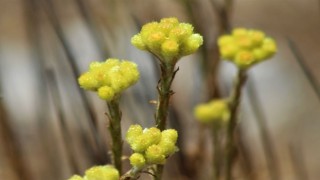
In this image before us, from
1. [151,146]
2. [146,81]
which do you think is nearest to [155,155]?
[151,146]

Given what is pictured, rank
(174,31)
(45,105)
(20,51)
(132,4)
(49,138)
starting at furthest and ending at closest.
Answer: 1. (20,51)
2. (132,4)
3. (49,138)
4. (45,105)
5. (174,31)

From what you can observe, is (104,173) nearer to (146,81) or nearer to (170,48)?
(170,48)

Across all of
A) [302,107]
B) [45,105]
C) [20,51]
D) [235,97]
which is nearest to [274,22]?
[302,107]

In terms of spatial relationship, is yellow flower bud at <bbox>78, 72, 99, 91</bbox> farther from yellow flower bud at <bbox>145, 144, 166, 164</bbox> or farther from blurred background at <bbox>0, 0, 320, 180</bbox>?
blurred background at <bbox>0, 0, 320, 180</bbox>

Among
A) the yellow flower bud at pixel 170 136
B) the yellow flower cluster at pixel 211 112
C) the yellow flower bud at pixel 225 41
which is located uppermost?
the yellow flower bud at pixel 225 41

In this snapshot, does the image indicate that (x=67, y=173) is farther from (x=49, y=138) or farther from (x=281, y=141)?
(x=281, y=141)

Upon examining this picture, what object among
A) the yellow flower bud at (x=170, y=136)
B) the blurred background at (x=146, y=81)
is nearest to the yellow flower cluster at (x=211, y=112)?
the yellow flower bud at (x=170, y=136)

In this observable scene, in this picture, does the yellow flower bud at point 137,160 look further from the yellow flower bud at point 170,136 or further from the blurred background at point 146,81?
the blurred background at point 146,81
